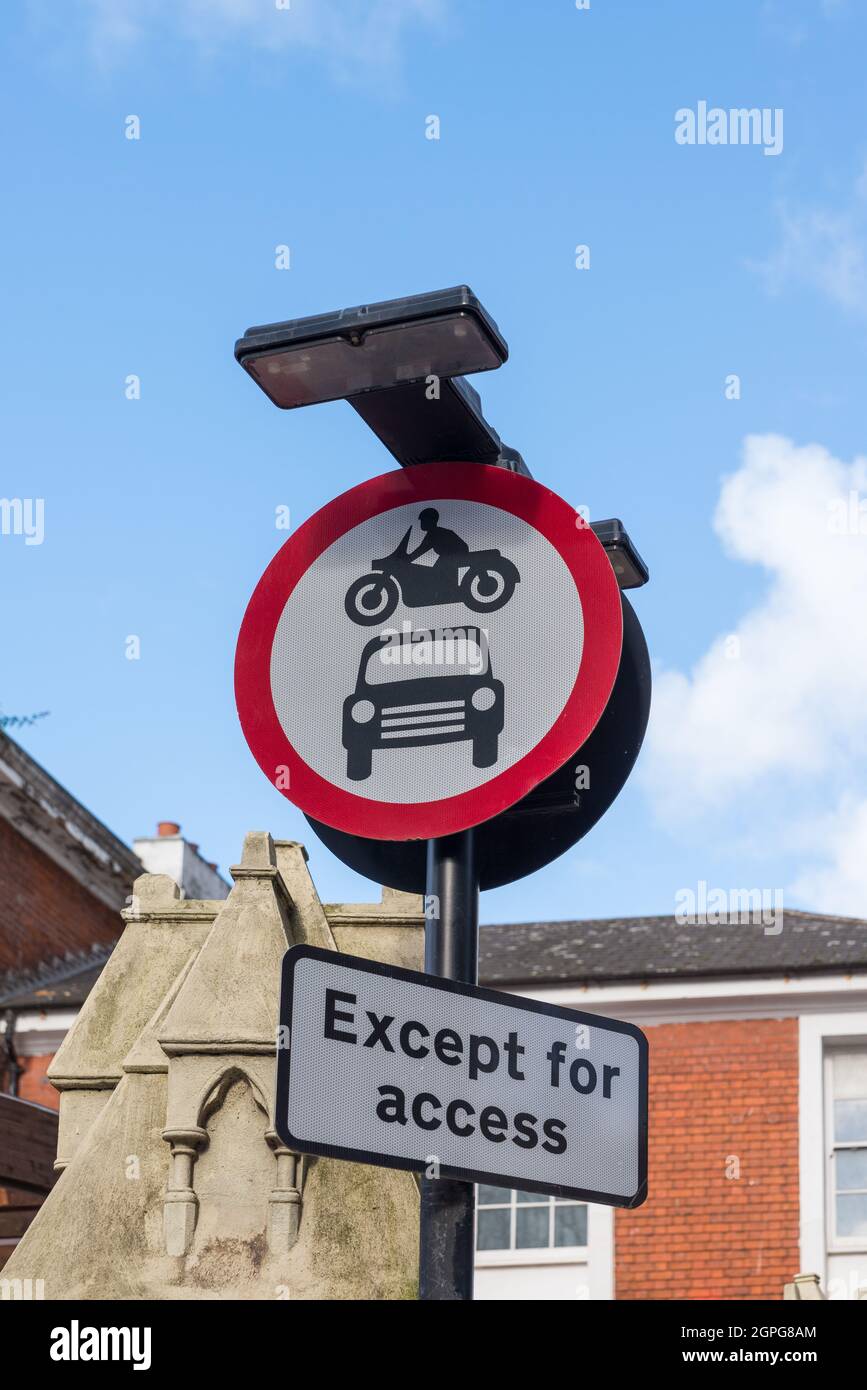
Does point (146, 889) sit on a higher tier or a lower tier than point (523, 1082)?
higher

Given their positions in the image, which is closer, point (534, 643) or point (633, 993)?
point (534, 643)

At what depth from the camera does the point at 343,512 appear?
3.79 m

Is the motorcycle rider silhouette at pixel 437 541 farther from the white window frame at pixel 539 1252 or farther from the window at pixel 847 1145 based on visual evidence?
the window at pixel 847 1145

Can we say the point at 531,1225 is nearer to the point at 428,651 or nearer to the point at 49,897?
the point at 49,897

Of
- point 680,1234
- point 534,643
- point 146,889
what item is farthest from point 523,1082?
point 680,1234

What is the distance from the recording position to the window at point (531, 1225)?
600 inches

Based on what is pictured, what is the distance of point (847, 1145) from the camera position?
15.1 m

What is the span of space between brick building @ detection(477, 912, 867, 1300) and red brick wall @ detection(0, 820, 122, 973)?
7.32 m

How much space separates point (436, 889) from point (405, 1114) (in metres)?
0.62

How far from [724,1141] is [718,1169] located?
0.87 feet

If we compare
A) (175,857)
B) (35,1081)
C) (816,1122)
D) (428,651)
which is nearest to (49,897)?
(175,857)
